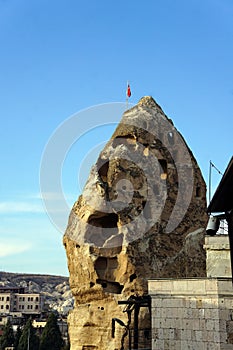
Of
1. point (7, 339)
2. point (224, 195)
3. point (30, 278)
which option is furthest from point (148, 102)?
point (30, 278)

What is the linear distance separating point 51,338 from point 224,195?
48679 mm

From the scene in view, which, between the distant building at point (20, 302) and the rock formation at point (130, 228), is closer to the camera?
the rock formation at point (130, 228)

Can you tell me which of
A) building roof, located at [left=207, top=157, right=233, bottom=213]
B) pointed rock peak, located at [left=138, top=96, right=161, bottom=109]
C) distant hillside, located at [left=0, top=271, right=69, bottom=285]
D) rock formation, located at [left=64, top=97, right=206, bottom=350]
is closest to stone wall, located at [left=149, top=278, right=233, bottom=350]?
building roof, located at [left=207, top=157, right=233, bottom=213]

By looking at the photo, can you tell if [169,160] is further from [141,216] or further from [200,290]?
[200,290]

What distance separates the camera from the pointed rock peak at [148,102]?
28.9 meters

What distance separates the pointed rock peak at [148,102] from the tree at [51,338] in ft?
111

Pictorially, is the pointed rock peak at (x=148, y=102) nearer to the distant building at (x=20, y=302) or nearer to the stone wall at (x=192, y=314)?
the stone wall at (x=192, y=314)

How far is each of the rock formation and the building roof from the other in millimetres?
14243

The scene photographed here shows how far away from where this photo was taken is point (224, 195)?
8836mm

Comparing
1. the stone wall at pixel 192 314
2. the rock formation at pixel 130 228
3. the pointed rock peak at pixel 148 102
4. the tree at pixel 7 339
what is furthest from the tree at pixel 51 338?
the stone wall at pixel 192 314

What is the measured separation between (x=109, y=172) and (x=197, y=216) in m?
5.83

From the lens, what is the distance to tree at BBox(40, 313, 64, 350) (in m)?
52.1

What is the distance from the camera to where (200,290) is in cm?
1515

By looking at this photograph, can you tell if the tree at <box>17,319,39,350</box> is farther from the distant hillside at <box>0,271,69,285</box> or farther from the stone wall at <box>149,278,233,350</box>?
the distant hillside at <box>0,271,69,285</box>
